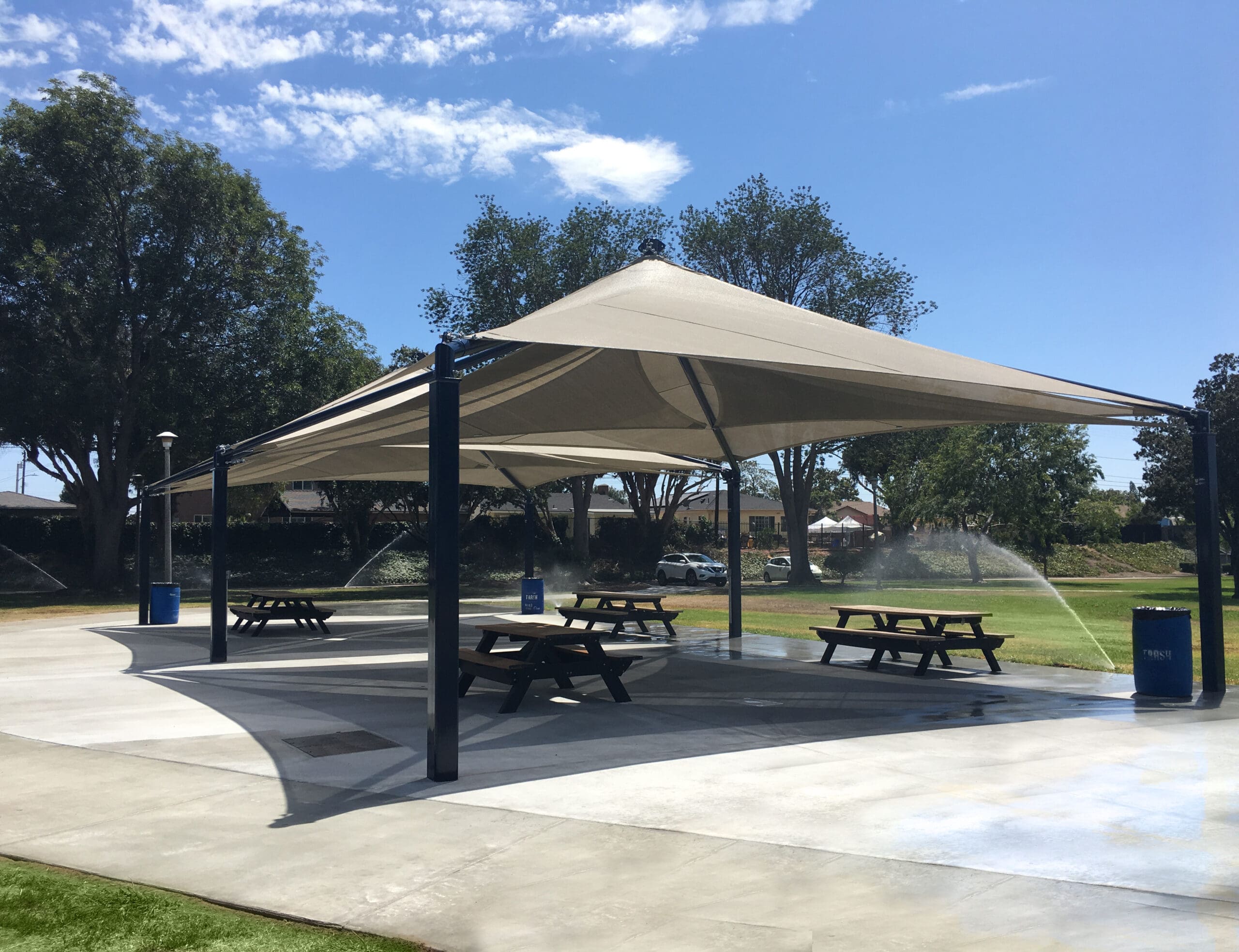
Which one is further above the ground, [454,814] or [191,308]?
[191,308]

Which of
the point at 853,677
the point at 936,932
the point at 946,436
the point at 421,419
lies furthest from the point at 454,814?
the point at 946,436

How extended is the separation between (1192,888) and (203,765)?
17.6 feet

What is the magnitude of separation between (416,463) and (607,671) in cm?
892

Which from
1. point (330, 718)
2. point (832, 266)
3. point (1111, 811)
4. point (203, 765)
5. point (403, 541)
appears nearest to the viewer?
point (1111, 811)

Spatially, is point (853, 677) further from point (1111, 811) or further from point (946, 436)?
point (946, 436)

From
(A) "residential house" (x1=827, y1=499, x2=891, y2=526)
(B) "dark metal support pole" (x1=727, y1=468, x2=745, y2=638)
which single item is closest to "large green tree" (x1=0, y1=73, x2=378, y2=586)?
(B) "dark metal support pole" (x1=727, y1=468, x2=745, y2=638)

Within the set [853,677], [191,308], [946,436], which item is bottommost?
[853,677]

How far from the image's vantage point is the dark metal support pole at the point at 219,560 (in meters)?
11.4

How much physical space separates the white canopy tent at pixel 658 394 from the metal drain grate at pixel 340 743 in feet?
3.19

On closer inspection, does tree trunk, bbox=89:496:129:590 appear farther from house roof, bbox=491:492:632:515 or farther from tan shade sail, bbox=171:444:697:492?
house roof, bbox=491:492:632:515

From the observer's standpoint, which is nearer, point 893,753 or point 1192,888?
point 1192,888

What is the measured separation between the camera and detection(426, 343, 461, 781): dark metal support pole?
5.61m

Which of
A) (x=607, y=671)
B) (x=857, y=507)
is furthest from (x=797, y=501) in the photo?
(x=857, y=507)

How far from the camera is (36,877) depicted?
391 cm
